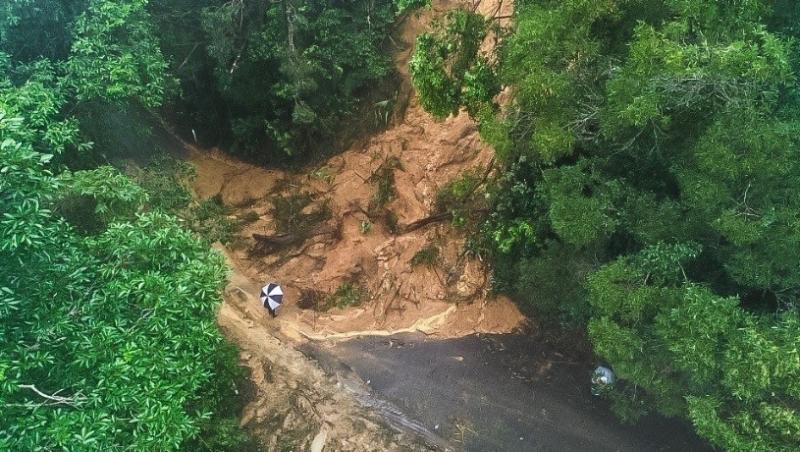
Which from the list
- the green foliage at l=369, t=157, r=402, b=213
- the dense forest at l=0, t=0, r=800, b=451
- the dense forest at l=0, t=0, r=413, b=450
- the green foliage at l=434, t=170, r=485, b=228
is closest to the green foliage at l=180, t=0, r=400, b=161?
the dense forest at l=0, t=0, r=413, b=450

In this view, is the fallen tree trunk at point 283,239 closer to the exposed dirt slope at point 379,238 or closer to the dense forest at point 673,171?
the exposed dirt slope at point 379,238

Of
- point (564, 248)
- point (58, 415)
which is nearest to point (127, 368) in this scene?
point (58, 415)

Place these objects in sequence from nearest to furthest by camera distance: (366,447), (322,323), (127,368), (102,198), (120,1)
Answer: (127,368), (102,198), (120,1), (366,447), (322,323)

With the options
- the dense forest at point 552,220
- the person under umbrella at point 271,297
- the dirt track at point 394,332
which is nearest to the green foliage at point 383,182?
the dirt track at point 394,332

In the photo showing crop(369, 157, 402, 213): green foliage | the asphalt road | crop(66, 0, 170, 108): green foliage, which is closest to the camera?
crop(66, 0, 170, 108): green foliage

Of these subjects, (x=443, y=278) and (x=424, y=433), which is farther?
(x=443, y=278)

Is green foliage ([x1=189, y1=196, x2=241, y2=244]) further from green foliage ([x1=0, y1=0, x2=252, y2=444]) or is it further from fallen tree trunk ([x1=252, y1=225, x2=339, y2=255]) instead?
green foliage ([x1=0, y1=0, x2=252, y2=444])

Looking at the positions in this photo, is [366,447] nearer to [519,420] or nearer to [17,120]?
[519,420]
